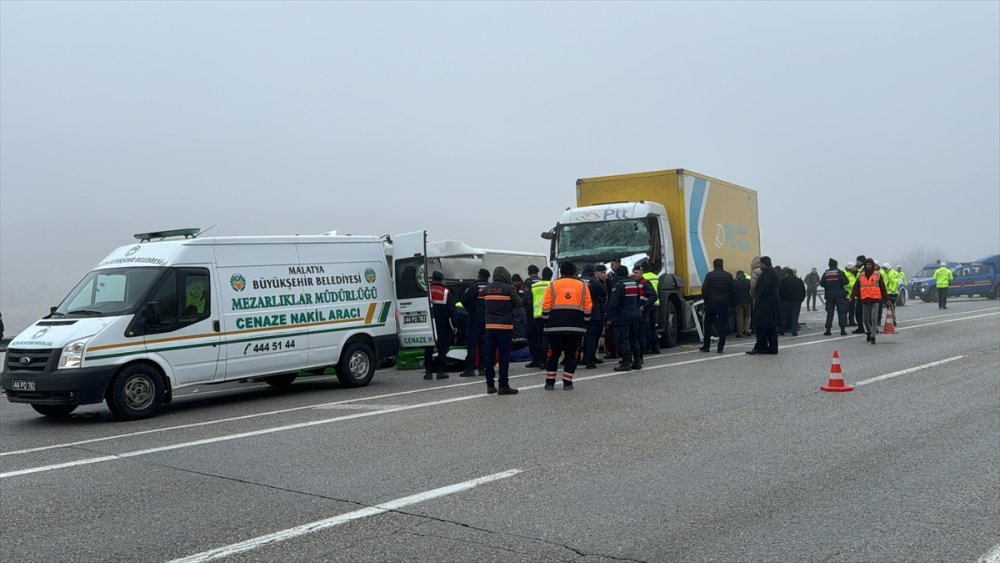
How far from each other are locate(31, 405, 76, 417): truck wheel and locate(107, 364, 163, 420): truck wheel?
83cm

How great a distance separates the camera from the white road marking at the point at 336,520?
197 inches

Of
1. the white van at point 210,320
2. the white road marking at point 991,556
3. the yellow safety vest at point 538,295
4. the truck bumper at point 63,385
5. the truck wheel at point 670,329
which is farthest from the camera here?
the truck wheel at point 670,329

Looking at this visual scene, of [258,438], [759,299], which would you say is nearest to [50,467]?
[258,438]

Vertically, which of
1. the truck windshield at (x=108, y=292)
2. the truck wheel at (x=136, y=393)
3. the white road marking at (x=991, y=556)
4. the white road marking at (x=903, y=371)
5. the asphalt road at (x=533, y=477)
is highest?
the truck windshield at (x=108, y=292)

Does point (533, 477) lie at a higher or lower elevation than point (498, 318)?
lower

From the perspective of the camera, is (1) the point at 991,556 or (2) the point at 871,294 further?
(2) the point at 871,294

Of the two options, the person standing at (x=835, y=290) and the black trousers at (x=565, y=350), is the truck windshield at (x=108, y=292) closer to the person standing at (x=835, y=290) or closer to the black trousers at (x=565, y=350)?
the black trousers at (x=565, y=350)

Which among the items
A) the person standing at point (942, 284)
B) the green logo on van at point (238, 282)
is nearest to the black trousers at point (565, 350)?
the green logo on van at point (238, 282)

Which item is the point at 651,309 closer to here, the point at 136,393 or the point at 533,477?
the point at 136,393

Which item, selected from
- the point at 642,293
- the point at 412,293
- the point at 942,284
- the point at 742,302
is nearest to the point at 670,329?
the point at 742,302

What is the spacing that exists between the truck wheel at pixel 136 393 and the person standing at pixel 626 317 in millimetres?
7164

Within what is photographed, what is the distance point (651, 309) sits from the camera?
54.6 feet

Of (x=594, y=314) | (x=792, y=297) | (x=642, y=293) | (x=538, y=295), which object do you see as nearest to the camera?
(x=594, y=314)

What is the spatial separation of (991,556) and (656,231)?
47.2 feet
